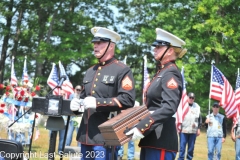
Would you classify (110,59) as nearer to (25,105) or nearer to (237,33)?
(25,105)

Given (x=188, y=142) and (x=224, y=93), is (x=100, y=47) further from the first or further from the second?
(x=224, y=93)

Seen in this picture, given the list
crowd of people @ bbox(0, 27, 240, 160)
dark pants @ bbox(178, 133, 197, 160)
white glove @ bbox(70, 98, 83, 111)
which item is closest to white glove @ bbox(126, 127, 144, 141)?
crowd of people @ bbox(0, 27, 240, 160)

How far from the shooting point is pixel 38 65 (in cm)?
3341

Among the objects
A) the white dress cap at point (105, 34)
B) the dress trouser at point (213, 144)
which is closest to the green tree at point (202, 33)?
the dress trouser at point (213, 144)

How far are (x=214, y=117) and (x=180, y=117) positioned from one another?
0.89 metres

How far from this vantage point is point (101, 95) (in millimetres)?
5105

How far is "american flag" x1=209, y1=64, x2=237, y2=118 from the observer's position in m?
13.3

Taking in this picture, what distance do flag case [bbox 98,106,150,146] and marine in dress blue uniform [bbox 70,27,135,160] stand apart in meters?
0.48

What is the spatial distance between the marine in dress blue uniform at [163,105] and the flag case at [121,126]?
7cm

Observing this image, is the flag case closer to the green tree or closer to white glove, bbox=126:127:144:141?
white glove, bbox=126:127:144:141


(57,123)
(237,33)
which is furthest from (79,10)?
(57,123)

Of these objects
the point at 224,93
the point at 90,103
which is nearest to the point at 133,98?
the point at 90,103

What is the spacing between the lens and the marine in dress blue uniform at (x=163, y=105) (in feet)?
14.5

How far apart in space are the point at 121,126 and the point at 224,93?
31.8 ft
